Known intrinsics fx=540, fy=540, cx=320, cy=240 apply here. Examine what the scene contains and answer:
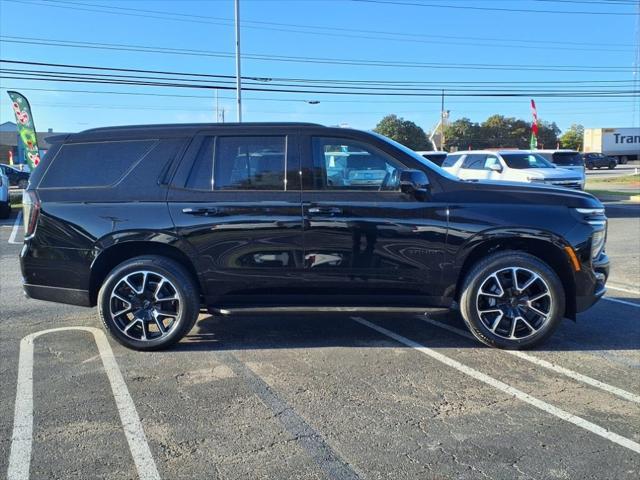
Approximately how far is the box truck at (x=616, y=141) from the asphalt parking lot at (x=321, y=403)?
59.2 meters

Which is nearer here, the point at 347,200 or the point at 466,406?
the point at 466,406

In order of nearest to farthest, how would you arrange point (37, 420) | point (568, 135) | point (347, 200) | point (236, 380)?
point (37, 420) → point (236, 380) → point (347, 200) → point (568, 135)

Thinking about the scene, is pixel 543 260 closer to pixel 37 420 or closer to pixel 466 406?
pixel 466 406

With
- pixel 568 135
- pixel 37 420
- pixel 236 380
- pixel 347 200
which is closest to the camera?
pixel 37 420

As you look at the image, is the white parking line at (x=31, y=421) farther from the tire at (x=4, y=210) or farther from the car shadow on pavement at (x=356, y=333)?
the tire at (x=4, y=210)

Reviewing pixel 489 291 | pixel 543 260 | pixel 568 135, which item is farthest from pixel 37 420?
pixel 568 135

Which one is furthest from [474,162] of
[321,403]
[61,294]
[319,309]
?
[321,403]

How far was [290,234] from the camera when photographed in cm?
462

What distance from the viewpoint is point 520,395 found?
389 cm

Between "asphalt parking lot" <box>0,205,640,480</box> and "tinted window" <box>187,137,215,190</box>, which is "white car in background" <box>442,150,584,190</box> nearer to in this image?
"asphalt parking lot" <box>0,205,640,480</box>

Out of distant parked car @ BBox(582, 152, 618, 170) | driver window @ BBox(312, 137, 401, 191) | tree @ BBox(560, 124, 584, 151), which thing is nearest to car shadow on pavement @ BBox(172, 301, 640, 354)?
driver window @ BBox(312, 137, 401, 191)

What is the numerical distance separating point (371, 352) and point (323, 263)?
90 cm

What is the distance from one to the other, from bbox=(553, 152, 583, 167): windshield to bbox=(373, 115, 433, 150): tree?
44527 mm

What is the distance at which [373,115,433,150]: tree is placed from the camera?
211 feet
